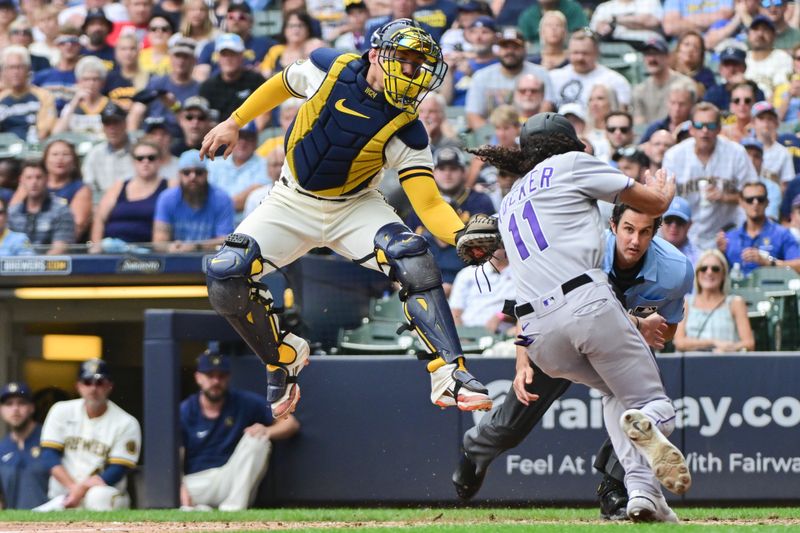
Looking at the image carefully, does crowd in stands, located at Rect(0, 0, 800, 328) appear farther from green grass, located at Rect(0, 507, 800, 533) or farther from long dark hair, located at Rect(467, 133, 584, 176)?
long dark hair, located at Rect(467, 133, 584, 176)

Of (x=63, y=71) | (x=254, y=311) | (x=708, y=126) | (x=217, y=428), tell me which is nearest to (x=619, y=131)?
(x=708, y=126)

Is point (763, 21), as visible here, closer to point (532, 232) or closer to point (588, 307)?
point (532, 232)

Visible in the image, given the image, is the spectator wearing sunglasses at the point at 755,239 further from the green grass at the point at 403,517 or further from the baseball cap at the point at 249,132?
the baseball cap at the point at 249,132

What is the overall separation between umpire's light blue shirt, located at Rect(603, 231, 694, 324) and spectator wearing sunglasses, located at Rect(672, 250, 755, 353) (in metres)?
2.33

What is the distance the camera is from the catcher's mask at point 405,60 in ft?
19.9

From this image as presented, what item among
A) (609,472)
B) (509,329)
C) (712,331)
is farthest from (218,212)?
(609,472)

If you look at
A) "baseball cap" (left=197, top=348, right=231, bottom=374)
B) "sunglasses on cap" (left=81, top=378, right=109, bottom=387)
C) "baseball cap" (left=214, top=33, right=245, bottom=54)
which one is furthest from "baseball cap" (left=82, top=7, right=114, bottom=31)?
"baseball cap" (left=197, top=348, right=231, bottom=374)

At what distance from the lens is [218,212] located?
9.96m

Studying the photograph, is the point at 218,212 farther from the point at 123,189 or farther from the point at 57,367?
the point at 57,367

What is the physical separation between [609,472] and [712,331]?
8.47ft

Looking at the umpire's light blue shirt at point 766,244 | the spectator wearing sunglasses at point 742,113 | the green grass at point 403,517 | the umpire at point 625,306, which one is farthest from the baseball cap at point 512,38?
the umpire at point 625,306

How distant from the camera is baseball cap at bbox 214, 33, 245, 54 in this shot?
38.6 feet

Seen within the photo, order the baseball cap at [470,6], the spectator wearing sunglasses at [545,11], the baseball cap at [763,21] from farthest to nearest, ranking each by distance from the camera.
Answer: the baseball cap at [470,6]
the spectator wearing sunglasses at [545,11]
the baseball cap at [763,21]

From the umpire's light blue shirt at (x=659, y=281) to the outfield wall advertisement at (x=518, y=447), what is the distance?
7.42 feet
